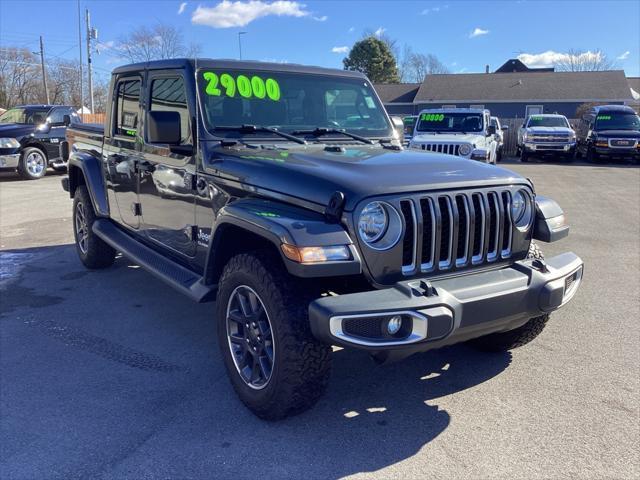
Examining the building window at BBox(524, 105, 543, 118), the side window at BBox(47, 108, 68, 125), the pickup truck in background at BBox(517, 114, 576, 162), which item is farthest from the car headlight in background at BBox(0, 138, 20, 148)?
the building window at BBox(524, 105, 543, 118)

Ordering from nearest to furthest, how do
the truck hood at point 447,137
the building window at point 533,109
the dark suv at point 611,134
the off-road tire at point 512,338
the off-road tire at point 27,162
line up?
the off-road tire at point 512,338, the truck hood at point 447,137, the off-road tire at point 27,162, the dark suv at point 611,134, the building window at point 533,109

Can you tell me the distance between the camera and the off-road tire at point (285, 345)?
280 cm

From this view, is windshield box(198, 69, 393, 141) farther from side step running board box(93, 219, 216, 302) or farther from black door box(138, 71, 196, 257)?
side step running board box(93, 219, 216, 302)

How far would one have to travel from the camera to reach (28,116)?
48.5ft

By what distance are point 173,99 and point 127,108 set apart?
1.07m

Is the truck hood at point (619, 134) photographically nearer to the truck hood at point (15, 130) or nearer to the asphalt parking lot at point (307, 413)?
the asphalt parking lot at point (307, 413)

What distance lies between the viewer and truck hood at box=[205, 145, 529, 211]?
2871mm

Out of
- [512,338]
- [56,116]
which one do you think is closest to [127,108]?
[512,338]

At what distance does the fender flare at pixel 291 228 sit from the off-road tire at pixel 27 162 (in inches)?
509

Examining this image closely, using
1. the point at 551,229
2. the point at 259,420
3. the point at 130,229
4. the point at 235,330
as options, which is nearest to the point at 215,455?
the point at 259,420

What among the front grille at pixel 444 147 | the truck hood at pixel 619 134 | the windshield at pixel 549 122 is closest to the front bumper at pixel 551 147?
the truck hood at pixel 619 134


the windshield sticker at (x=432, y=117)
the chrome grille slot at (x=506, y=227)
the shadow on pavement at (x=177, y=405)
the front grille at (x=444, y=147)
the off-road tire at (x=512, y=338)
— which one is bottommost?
the shadow on pavement at (x=177, y=405)

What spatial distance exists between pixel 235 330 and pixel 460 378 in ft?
4.97

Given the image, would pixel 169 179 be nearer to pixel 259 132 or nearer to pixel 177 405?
pixel 259 132
